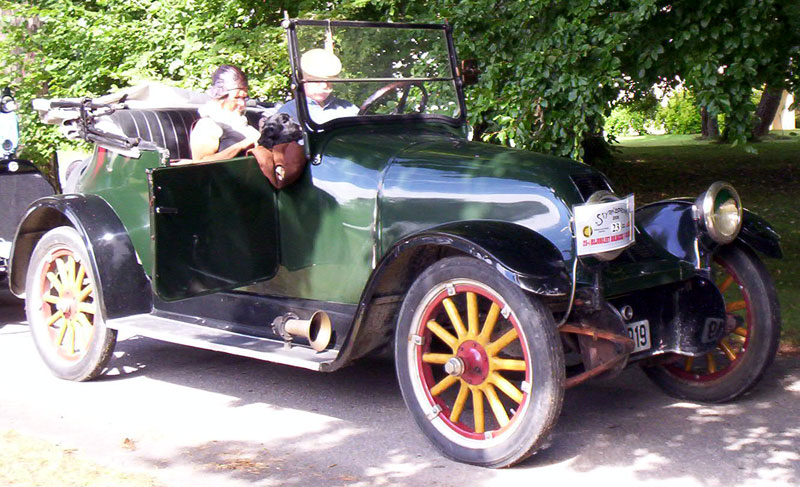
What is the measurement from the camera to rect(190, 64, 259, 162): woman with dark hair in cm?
579

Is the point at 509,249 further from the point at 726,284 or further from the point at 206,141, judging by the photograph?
the point at 206,141

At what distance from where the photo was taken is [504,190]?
4.75 metres

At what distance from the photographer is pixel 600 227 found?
14.6ft

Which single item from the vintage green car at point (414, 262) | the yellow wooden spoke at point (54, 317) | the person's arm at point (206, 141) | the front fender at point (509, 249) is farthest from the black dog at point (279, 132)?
the yellow wooden spoke at point (54, 317)

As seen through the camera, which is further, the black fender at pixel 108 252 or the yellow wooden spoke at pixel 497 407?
the black fender at pixel 108 252

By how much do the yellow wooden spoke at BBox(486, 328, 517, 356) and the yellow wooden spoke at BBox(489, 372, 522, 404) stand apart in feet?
0.34

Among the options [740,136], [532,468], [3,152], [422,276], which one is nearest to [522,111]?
[740,136]

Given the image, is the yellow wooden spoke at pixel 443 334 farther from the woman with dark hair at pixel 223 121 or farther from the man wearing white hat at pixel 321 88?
the woman with dark hair at pixel 223 121

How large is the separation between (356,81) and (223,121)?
863 millimetres

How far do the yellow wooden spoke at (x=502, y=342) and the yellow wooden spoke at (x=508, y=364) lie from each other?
0.04 m

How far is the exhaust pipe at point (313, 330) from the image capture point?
5.01 m

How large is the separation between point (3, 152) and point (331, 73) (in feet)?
11.2

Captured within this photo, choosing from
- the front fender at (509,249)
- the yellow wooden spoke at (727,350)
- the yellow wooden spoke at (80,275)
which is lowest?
the yellow wooden spoke at (727,350)

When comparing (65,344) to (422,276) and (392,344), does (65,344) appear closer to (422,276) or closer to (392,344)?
(392,344)
